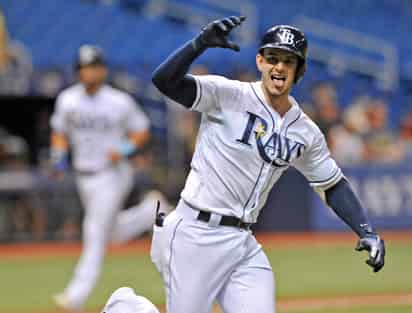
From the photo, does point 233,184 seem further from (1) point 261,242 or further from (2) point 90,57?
(1) point 261,242

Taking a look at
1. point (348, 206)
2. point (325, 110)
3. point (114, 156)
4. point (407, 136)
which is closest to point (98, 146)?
point (114, 156)

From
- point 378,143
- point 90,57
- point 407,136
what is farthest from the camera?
point 407,136

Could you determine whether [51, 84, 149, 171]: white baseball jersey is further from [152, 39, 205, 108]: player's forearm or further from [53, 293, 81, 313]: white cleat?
[152, 39, 205, 108]: player's forearm

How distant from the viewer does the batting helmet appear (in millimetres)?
5520

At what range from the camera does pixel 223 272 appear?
18.5 ft

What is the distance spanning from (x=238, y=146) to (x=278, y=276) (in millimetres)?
6545

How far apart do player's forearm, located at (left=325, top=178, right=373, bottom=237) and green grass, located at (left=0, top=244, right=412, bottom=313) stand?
3.19 m

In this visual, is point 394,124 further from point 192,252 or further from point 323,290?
point 192,252

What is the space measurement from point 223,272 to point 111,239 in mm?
4237

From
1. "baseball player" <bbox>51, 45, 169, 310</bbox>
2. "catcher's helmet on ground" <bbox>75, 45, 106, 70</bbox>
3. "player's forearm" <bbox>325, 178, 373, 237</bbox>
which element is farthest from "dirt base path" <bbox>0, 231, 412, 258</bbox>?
"player's forearm" <bbox>325, 178, 373, 237</bbox>

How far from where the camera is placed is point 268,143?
18.5 feet

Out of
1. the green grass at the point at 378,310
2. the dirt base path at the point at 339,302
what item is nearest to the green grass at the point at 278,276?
the green grass at the point at 378,310

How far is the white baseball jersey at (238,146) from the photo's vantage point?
18.4ft

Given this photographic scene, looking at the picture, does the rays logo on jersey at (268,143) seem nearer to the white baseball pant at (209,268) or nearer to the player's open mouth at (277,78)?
the player's open mouth at (277,78)
